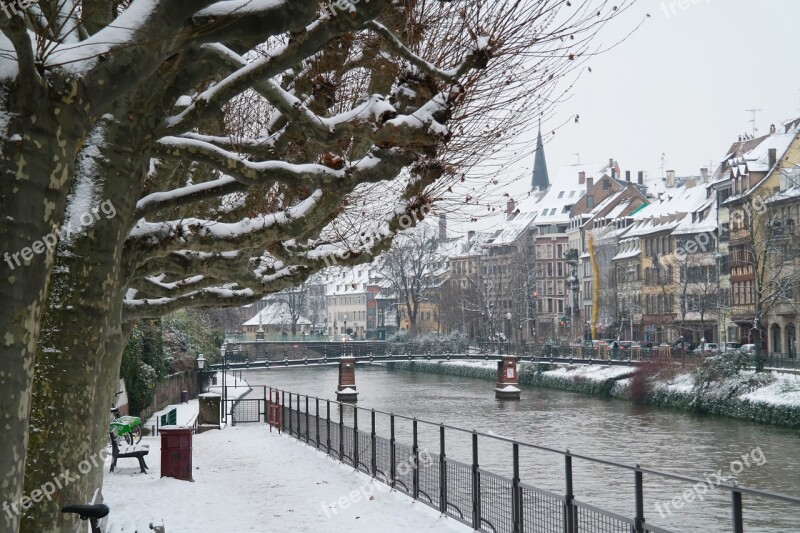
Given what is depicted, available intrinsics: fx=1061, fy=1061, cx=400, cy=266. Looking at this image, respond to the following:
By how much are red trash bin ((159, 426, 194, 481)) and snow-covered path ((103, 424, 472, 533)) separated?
0.94 ft

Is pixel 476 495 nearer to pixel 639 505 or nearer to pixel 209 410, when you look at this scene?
pixel 639 505

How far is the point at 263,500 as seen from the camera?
47.4ft

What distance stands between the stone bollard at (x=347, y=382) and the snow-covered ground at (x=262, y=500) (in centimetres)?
3578

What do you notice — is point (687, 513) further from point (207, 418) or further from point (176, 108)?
point (207, 418)

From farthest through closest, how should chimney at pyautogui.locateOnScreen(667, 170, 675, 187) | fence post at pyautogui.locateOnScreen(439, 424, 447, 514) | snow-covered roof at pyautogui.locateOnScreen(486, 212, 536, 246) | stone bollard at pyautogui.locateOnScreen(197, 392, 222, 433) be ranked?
snow-covered roof at pyautogui.locateOnScreen(486, 212, 536, 246) → chimney at pyautogui.locateOnScreen(667, 170, 675, 187) → stone bollard at pyautogui.locateOnScreen(197, 392, 222, 433) → fence post at pyautogui.locateOnScreen(439, 424, 447, 514)

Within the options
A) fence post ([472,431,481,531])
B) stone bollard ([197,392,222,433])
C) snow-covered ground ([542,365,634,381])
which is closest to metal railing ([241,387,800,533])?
fence post ([472,431,481,531])

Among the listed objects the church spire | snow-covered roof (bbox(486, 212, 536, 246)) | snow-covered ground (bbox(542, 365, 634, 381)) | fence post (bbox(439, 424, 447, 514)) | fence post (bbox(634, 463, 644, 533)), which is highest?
the church spire

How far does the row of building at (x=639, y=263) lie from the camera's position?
61156 mm

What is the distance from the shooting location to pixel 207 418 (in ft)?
94.1

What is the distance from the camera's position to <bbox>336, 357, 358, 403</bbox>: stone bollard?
185 ft

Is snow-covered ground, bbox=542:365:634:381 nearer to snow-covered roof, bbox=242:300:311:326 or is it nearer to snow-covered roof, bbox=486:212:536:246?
snow-covered roof, bbox=486:212:536:246

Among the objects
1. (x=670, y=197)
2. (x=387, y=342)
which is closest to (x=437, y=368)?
(x=387, y=342)

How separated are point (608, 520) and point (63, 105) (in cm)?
601

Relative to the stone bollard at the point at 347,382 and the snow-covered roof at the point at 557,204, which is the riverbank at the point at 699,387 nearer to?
the stone bollard at the point at 347,382
